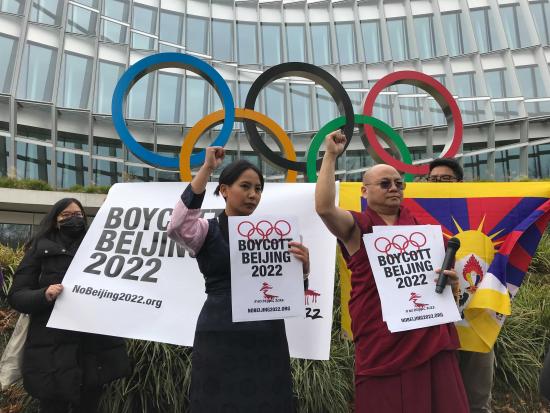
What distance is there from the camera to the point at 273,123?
5270 millimetres

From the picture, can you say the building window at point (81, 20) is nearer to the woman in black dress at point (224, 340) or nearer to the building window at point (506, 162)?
the building window at point (506, 162)

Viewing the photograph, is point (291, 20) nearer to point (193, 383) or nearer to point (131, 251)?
point (131, 251)

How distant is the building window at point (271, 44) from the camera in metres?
25.9

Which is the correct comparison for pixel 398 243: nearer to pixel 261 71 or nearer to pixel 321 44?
pixel 261 71

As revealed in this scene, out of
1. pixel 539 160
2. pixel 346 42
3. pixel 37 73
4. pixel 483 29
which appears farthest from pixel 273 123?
pixel 483 29

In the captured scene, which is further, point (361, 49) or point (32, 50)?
point (361, 49)

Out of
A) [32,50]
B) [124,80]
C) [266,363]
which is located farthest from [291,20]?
[266,363]

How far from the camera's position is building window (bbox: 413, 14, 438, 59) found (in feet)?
85.1

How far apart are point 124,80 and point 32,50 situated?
1938cm

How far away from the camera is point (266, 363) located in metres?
2.30

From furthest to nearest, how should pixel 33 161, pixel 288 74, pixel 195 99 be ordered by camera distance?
1. pixel 195 99
2. pixel 33 161
3. pixel 288 74

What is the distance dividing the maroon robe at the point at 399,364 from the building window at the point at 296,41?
2520cm

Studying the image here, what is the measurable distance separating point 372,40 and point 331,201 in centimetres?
2645

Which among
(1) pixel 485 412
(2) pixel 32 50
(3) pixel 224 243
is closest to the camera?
(3) pixel 224 243
